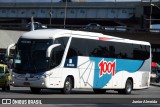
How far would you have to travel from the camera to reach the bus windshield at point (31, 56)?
26922 mm

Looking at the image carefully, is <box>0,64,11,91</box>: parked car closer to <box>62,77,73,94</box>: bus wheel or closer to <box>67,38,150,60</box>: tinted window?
<box>62,77,73,94</box>: bus wheel

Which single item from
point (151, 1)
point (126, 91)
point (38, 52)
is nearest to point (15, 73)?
point (38, 52)

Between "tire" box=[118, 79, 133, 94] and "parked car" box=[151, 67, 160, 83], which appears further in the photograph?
"parked car" box=[151, 67, 160, 83]

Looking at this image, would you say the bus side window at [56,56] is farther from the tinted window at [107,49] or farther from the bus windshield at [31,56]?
the tinted window at [107,49]

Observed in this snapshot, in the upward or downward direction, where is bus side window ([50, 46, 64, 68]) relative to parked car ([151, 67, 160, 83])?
upward

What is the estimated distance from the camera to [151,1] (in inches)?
4055

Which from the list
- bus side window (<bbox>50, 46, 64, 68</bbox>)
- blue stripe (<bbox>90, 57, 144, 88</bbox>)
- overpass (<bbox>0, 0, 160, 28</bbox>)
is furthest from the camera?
overpass (<bbox>0, 0, 160, 28</bbox>)

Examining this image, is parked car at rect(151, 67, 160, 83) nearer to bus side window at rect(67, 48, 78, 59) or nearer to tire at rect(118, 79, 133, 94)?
tire at rect(118, 79, 133, 94)

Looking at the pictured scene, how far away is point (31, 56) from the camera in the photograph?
88.7ft

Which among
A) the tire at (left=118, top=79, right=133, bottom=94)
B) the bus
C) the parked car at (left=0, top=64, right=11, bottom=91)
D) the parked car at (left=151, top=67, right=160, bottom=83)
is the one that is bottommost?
the parked car at (left=151, top=67, right=160, bottom=83)

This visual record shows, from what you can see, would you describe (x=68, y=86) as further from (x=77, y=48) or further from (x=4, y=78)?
(x=4, y=78)

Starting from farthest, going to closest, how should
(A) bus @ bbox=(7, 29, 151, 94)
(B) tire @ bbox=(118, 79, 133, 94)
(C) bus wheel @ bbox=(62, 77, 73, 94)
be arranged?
(B) tire @ bbox=(118, 79, 133, 94) → (C) bus wheel @ bbox=(62, 77, 73, 94) → (A) bus @ bbox=(7, 29, 151, 94)

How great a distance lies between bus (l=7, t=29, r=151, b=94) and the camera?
27.0 meters

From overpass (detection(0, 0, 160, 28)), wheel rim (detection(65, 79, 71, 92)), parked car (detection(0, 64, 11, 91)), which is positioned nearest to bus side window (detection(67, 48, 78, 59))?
wheel rim (detection(65, 79, 71, 92))
